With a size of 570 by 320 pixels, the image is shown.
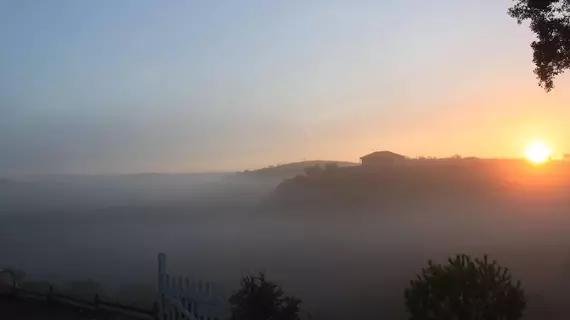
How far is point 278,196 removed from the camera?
134 m

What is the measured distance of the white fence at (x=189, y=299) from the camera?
29.9ft

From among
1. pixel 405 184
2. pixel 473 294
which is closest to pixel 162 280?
pixel 473 294

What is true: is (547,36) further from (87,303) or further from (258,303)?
(87,303)

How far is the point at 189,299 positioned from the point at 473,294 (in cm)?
528

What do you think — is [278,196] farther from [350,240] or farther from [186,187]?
[350,240]

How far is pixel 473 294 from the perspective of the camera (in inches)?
421

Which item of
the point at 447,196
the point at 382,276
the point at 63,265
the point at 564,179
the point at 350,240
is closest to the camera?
the point at 382,276

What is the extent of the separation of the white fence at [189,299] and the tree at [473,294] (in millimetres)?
4277

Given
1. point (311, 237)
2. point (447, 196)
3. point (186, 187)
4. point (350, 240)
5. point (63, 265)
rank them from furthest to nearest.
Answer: point (186, 187), point (447, 196), point (311, 237), point (350, 240), point (63, 265)

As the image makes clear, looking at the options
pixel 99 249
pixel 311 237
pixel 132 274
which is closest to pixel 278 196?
pixel 311 237

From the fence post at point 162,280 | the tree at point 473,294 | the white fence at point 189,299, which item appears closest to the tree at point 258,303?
the white fence at point 189,299

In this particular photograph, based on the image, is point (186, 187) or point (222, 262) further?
point (186, 187)

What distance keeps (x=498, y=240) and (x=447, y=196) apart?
150ft

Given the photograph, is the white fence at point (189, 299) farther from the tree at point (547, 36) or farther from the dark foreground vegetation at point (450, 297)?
the tree at point (547, 36)
